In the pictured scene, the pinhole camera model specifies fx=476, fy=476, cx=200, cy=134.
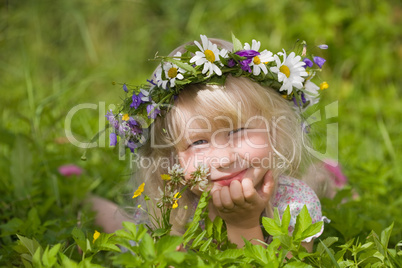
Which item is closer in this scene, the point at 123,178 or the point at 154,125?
the point at 154,125

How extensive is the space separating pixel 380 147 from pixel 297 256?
6.33ft

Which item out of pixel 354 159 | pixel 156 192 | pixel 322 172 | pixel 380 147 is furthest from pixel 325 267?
pixel 380 147

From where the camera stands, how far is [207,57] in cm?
153

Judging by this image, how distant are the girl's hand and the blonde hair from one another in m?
0.21

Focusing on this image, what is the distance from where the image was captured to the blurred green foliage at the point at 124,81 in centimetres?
202

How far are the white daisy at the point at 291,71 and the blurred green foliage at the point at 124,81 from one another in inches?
17.3

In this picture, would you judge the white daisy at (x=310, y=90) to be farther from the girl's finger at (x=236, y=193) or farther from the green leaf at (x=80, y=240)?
the green leaf at (x=80, y=240)

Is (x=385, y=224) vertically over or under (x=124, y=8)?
under

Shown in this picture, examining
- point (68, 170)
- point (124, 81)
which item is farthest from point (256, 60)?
point (124, 81)

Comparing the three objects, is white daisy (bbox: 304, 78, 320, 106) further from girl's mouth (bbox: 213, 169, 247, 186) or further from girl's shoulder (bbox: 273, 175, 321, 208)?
girl's mouth (bbox: 213, 169, 247, 186)

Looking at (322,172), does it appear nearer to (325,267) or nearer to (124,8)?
(325,267)

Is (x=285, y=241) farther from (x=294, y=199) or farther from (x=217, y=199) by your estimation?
(x=294, y=199)

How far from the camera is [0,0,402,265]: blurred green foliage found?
2.02m

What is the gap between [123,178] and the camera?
89.4 inches
